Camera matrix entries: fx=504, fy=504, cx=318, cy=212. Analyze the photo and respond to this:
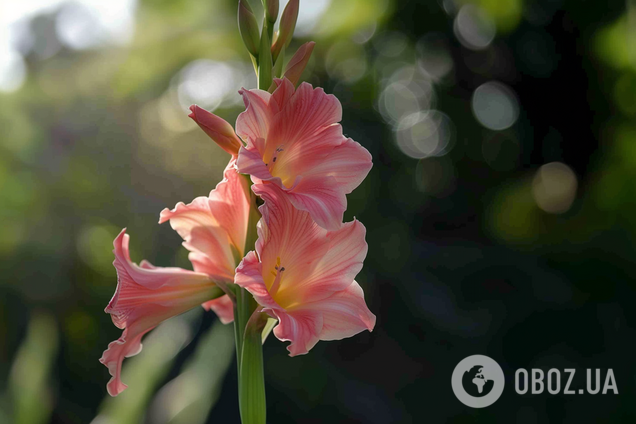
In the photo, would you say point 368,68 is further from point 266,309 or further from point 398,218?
point 266,309

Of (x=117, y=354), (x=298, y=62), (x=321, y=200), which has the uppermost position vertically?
(x=298, y=62)

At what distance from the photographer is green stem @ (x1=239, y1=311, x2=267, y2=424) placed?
649 millimetres

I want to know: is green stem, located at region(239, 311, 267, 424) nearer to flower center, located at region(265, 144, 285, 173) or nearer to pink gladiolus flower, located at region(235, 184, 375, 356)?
pink gladiolus flower, located at region(235, 184, 375, 356)

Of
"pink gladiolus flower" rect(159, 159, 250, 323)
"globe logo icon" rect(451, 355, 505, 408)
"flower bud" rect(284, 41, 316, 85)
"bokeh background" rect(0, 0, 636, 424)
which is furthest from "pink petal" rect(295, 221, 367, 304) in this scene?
"bokeh background" rect(0, 0, 636, 424)

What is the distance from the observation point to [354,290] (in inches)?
26.9

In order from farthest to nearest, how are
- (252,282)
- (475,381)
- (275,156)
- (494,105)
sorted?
(494,105), (475,381), (275,156), (252,282)

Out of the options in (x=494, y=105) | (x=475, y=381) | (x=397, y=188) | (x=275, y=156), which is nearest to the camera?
(x=275, y=156)

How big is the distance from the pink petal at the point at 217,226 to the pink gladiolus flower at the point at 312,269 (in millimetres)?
87

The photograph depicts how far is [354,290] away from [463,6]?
3.23 m

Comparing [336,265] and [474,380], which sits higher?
[336,265]

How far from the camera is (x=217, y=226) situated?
2.40ft

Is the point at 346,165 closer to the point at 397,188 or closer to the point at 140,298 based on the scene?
the point at 140,298

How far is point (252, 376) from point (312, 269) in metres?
0.16

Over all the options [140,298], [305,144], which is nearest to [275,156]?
[305,144]
